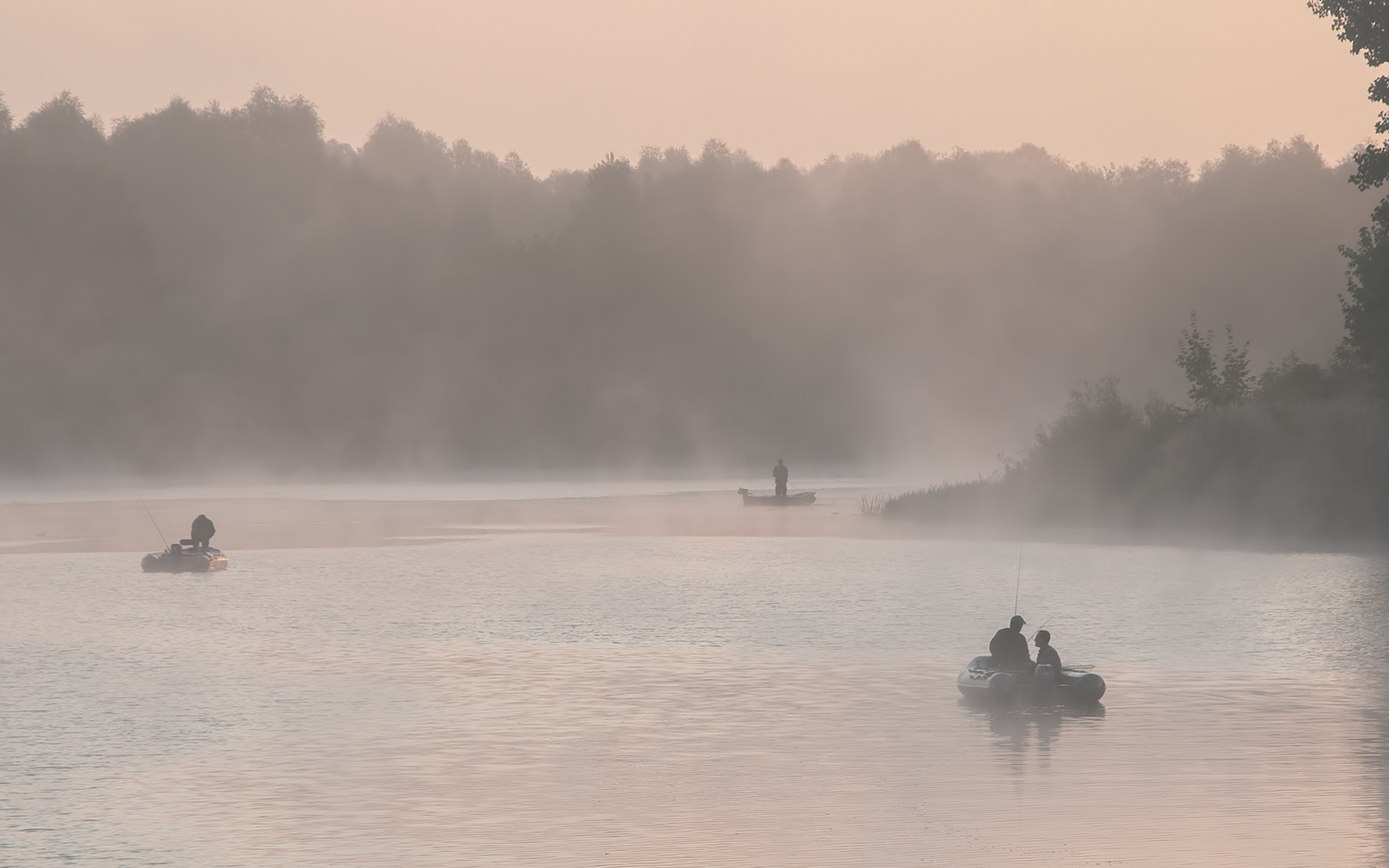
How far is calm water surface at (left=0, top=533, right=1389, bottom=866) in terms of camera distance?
17438 millimetres

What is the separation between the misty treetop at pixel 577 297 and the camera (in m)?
A: 127

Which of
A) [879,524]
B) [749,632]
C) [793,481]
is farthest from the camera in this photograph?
[793,481]

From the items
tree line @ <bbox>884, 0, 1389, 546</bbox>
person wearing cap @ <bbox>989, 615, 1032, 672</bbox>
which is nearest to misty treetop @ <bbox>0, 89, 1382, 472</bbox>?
tree line @ <bbox>884, 0, 1389, 546</bbox>

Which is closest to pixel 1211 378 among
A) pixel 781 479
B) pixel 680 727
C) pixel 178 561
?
pixel 781 479

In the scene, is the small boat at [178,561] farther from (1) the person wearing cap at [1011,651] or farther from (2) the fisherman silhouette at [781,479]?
(2) the fisherman silhouette at [781,479]

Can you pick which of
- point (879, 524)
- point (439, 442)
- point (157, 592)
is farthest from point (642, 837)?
point (439, 442)

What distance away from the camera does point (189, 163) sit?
137500 millimetres

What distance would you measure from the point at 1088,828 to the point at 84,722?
1379cm

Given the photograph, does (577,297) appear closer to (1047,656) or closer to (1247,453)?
(1247,453)

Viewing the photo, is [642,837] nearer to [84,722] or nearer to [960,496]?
[84,722]

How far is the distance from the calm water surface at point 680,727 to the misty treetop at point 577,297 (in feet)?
280

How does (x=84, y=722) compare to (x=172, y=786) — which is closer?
(x=172, y=786)

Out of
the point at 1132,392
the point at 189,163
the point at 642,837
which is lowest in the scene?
the point at 642,837

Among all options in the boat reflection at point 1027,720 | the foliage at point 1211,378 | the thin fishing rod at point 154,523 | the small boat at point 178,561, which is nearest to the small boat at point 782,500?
the foliage at point 1211,378
